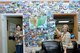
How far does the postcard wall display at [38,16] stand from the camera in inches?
232

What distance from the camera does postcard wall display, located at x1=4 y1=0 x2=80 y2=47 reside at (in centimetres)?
588

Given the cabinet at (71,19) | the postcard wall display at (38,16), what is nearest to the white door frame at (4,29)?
the postcard wall display at (38,16)

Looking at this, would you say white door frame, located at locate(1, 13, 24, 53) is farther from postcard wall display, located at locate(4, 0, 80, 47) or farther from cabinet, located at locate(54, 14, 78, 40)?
cabinet, located at locate(54, 14, 78, 40)

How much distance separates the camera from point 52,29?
5.91m

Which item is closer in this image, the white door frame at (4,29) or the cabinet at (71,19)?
the cabinet at (71,19)

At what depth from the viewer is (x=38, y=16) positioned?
5.91 metres

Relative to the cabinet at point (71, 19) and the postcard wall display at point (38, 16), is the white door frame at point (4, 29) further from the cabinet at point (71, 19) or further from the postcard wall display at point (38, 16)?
the cabinet at point (71, 19)

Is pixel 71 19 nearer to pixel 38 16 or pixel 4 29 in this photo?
pixel 38 16

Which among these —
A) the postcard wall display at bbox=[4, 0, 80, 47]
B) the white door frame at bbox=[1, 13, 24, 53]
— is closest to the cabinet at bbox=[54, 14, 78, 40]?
the postcard wall display at bbox=[4, 0, 80, 47]

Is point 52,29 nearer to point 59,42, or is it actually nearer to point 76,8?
point 59,42

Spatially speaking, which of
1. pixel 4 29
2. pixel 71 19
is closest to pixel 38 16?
pixel 71 19

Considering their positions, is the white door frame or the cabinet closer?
the cabinet

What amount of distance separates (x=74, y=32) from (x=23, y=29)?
5.42 feet

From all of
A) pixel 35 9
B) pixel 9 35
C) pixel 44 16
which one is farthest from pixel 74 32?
pixel 9 35
